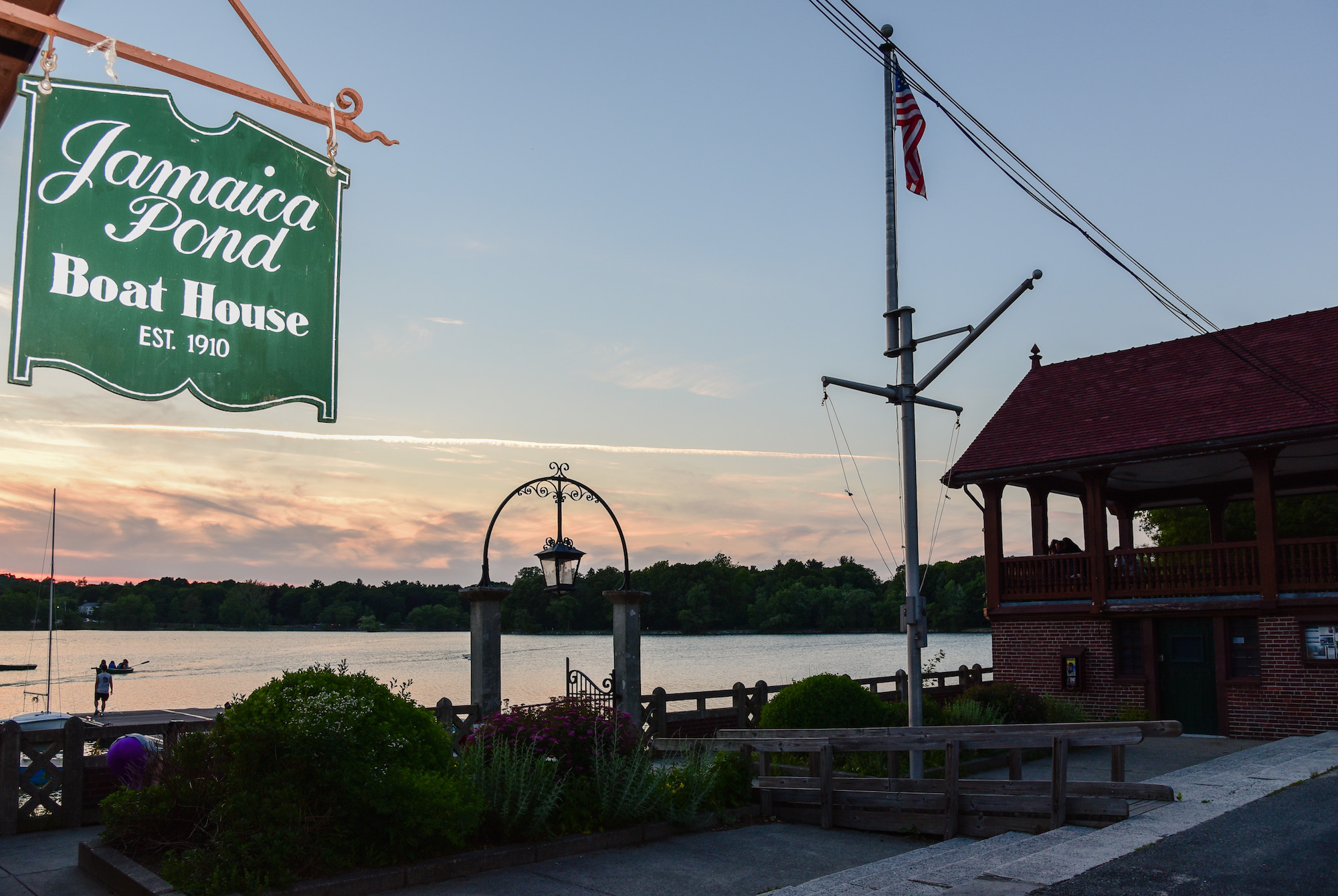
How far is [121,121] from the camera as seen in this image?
11.2 feet

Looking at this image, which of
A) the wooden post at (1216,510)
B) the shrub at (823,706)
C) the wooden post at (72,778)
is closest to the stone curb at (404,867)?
the wooden post at (72,778)

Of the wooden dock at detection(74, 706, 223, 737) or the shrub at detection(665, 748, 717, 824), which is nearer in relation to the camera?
the shrub at detection(665, 748, 717, 824)

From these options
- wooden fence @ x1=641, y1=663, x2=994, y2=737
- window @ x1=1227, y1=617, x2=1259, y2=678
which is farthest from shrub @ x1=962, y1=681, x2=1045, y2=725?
window @ x1=1227, y1=617, x2=1259, y2=678

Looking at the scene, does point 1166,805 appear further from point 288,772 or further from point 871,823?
point 288,772

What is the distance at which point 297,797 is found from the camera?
8.14 m

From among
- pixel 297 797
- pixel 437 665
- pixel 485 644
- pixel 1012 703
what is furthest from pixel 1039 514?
pixel 437 665

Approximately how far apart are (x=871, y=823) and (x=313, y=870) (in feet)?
19.9

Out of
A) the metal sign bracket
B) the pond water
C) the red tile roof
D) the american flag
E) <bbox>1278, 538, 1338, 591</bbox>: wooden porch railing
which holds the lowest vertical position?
the pond water

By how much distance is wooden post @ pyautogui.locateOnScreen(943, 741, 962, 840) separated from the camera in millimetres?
10117

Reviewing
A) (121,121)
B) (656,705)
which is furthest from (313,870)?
(656,705)

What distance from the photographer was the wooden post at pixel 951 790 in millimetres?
10117

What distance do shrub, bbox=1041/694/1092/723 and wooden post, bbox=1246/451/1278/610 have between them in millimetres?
4423

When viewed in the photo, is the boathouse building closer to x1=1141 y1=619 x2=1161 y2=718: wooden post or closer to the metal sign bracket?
x1=1141 y1=619 x2=1161 y2=718: wooden post

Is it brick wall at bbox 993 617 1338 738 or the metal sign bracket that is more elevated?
the metal sign bracket
